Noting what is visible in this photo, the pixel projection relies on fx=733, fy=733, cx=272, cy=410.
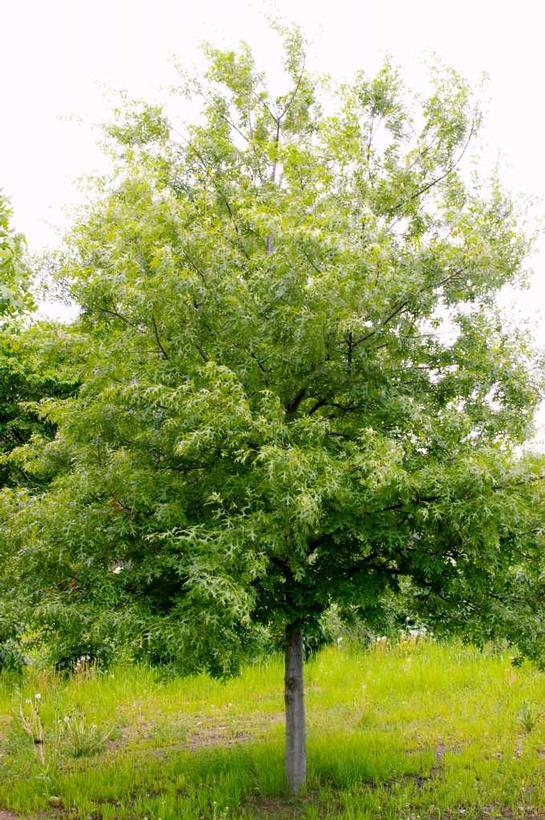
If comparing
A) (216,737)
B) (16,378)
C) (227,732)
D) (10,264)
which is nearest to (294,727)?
(216,737)

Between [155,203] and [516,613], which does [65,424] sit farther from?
[516,613]

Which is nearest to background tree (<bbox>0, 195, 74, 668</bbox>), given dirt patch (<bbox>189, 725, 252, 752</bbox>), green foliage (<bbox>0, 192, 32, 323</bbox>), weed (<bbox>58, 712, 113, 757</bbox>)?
green foliage (<bbox>0, 192, 32, 323</bbox>)

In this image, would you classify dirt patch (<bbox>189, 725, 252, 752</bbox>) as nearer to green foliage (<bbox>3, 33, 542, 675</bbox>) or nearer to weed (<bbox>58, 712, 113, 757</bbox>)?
weed (<bbox>58, 712, 113, 757</bbox>)

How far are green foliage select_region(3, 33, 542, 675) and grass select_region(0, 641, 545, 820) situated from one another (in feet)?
3.73

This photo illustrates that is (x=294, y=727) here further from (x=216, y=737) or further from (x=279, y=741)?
(x=216, y=737)

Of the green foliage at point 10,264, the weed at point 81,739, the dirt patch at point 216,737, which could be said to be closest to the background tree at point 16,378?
the green foliage at point 10,264

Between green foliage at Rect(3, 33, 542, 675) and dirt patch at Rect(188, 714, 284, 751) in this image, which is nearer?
green foliage at Rect(3, 33, 542, 675)

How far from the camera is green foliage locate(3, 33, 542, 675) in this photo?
4.84 metres

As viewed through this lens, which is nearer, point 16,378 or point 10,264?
point 10,264

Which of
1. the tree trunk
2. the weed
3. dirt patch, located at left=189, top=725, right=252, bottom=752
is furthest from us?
dirt patch, located at left=189, top=725, right=252, bottom=752

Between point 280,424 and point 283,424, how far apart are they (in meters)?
0.17

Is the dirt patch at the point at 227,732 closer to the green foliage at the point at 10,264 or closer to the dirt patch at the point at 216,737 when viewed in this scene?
the dirt patch at the point at 216,737

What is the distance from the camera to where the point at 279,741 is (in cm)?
793

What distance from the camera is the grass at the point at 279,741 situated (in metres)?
6.25
